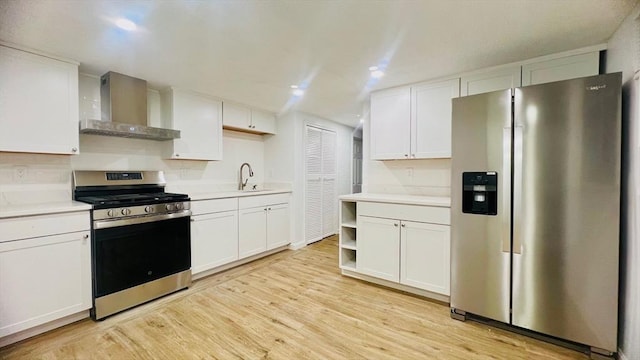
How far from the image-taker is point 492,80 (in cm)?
253

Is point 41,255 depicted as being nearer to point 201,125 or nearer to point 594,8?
point 201,125

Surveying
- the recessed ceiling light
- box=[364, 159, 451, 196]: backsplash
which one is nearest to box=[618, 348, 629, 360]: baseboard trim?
box=[364, 159, 451, 196]: backsplash

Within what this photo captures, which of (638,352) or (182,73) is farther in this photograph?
(182,73)

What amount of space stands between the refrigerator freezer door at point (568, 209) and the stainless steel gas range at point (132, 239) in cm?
303

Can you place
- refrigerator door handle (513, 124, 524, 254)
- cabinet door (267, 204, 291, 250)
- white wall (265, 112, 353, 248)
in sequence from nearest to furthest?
refrigerator door handle (513, 124, 524, 254), cabinet door (267, 204, 291, 250), white wall (265, 112, 353, 248)

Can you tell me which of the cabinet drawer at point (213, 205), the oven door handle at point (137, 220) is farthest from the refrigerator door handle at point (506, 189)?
the oven door handle at point (137, 220)

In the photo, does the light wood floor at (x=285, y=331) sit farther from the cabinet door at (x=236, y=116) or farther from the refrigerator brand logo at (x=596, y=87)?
the cabinet door at (x=236, y=116)

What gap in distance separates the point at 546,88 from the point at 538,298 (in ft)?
4.88

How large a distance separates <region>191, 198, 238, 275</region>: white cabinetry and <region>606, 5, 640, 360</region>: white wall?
11.3ft

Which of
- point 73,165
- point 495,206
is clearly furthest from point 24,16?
point 495,206

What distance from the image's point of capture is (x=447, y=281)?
7.90 ft

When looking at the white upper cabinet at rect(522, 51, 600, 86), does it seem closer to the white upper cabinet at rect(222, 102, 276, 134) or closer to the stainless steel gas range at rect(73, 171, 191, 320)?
the white upper cabinet at rect(222, 102, 276, 134)

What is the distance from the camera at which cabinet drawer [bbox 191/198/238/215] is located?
9.71ft

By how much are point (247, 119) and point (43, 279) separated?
2.70 meters
